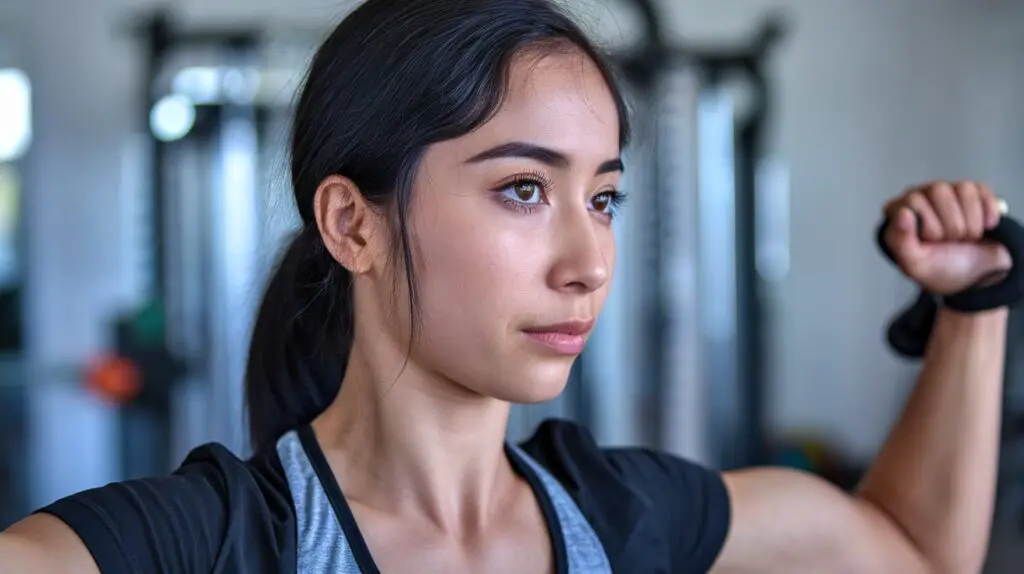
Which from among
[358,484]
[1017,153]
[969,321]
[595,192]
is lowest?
[358,484]

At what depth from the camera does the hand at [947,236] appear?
48.2 inches

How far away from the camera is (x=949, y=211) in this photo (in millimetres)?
1223

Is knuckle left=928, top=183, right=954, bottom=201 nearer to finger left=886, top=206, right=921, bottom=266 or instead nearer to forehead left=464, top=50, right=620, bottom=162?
finger left=886, top=206, right=921, bottom=266

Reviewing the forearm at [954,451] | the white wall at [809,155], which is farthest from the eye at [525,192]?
the white wall at [809,155]

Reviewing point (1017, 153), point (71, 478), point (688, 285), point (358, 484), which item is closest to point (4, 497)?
point (71, 478)

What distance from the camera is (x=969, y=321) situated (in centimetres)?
125

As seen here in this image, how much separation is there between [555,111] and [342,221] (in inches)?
8.9

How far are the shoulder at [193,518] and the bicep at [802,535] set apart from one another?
1.65ft

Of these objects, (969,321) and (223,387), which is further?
(223,387)

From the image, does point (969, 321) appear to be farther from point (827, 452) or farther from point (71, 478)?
point (71, 478)

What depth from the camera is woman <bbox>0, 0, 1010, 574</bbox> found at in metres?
0.98

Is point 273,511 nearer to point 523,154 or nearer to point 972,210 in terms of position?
point 523,154

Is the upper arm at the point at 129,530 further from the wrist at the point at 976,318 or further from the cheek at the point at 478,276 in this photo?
the wrist at the point at 976,318

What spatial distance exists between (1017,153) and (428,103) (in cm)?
398
